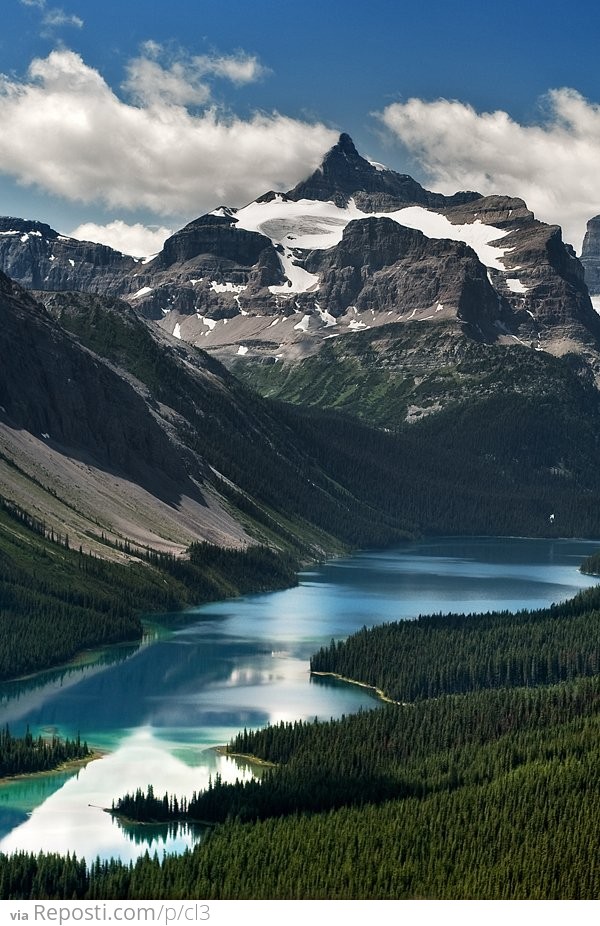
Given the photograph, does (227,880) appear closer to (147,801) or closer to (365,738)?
(147,801)

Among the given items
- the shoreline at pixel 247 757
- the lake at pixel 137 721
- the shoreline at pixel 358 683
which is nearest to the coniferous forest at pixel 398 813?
the shoreline at pixel 247 757

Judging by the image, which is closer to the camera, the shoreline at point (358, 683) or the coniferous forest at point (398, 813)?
the coniferous forest at point (398, 813)

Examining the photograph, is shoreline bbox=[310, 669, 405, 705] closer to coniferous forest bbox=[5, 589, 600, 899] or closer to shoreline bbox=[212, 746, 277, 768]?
coniferous forest bbox=[5, 589, 600, 899]

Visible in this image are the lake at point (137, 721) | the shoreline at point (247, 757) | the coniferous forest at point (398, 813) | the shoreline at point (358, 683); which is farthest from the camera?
the shoreline at point (358, 683)

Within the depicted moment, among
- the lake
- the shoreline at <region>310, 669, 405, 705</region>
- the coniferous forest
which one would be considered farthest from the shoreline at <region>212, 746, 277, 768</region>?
the shoreline at <region>310, 669, 405, 705</region>

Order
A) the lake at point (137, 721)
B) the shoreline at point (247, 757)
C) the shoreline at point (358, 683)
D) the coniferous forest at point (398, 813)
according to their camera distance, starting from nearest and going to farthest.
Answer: the coniferous forest at point (398, 813) < the lake at point (137, 721) < the shoreline at point (247, 757) < the shoreline at point (358, 683)

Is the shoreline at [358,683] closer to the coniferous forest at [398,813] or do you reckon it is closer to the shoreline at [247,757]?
the coniferous forest at [398,813]

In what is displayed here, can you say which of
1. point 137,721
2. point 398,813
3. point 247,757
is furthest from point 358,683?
point 398,813

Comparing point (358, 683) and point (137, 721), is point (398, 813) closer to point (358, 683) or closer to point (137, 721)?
point (137, 721)

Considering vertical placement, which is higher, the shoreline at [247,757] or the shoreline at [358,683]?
the shoreline at [358,683]

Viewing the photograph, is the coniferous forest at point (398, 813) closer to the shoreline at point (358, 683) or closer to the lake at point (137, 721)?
the lake at point (137, 721)

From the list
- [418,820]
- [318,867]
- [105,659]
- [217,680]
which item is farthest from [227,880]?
[105,659]

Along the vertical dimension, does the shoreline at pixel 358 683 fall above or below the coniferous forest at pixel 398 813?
above
